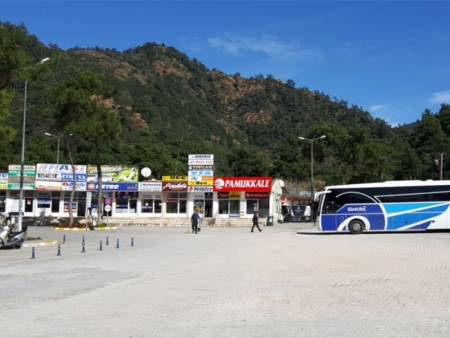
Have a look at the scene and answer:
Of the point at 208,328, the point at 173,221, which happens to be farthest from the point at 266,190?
the point at 208,328

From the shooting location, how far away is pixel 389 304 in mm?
9453

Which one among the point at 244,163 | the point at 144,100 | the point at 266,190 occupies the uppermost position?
the point at 144,100

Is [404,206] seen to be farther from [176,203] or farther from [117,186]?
[117,186]

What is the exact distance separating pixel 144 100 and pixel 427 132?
69.8 metres

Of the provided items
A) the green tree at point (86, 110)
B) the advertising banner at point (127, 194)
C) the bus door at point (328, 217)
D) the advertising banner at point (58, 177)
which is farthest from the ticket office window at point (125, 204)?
the bus door at point (328, 217)

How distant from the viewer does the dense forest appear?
4709cm

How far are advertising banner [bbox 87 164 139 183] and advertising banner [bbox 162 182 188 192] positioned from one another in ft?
10.9

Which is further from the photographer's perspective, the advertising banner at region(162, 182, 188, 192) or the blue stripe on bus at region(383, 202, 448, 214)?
the advertising banner at region(162, 182, 188, 192)

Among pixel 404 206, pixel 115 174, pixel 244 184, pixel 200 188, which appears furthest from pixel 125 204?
pixel 404 206

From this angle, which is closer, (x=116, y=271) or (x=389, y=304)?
(x=389, y=304)

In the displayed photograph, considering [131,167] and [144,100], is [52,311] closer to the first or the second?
[131,167]

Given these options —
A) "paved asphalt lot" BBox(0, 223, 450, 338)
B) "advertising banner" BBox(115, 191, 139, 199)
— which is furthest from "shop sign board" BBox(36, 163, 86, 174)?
"paved asphalt lot" BBox(0, 223, 450, 338)

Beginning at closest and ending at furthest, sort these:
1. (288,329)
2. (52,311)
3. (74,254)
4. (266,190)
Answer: (288,329), (52,311), (74,254), (266,190)

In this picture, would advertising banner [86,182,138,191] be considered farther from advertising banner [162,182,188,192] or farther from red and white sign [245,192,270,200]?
red and white sign [245,192,270,200]
